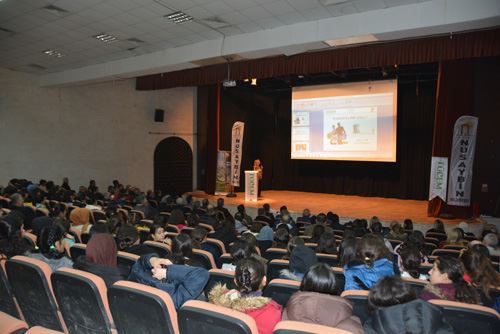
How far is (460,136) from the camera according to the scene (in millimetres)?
9406

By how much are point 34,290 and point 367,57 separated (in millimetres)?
7256

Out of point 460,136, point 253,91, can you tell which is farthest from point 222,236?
point 253,91

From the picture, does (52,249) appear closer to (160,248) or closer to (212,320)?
(160,248)

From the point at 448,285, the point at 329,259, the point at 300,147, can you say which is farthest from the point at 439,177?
the point at 448,285

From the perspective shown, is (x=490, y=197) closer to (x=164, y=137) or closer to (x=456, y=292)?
(x=456, y=292)

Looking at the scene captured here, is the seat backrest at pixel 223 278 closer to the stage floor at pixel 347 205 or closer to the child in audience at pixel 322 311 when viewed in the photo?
the child in audience at pixel 322 311

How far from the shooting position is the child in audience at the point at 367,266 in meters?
2.69

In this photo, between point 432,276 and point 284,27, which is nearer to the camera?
point 432,276

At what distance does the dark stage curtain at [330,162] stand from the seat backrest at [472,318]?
12.3 meters

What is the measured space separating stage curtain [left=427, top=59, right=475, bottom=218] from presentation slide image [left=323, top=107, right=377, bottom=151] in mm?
2145

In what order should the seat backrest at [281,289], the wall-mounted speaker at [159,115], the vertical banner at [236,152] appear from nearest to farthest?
the seat backrest at [281,289] < the vertical banner at [236,152] < the wall-mounted speaker at [159,115]

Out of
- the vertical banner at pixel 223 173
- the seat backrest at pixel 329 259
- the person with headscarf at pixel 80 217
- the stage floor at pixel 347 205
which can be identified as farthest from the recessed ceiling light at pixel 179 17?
the vertical banner at pixel 223 173

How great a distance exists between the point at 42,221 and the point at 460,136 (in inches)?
361

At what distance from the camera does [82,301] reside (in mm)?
2146
